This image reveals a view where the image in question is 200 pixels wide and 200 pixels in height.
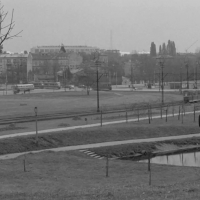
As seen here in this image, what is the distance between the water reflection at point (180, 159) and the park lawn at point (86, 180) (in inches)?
164

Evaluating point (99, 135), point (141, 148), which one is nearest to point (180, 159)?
point (141, 148)

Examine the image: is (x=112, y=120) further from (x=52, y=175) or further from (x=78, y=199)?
(x=78, y=199)

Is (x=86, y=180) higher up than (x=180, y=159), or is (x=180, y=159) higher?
(x=86, y=180)

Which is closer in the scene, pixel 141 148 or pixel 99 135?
pixel 141 148

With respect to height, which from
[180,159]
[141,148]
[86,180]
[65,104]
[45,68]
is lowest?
[180,159]

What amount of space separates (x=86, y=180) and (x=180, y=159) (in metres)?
13.0

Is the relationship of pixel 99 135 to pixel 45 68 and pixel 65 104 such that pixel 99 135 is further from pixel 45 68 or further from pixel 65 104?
pixel 45 68

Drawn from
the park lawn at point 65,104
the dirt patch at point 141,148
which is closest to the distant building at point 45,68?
the park lawn at point 65,104

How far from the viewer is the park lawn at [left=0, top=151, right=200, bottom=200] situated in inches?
557

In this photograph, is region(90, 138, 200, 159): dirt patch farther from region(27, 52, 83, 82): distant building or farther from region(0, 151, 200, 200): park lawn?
region(27, 52, 83, 82): distant building

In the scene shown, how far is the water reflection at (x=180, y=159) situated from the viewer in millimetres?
30359

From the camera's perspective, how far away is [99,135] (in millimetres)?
37188

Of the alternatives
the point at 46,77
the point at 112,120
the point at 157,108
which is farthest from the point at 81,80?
the point at 112,120

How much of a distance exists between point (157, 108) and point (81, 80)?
83.1 meters
